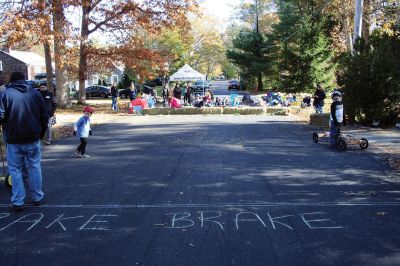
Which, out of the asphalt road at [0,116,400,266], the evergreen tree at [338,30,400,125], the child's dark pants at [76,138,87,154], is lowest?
the asphalt road at [0,116,400,266]

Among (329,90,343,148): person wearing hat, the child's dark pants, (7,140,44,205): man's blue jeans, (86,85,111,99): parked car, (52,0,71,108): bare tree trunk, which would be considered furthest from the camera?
(86,85,111,99): parked car

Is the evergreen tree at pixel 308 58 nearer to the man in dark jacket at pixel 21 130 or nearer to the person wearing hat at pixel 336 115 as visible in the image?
the person wearing hat at pixel 336 115

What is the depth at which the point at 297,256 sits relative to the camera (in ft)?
15.5

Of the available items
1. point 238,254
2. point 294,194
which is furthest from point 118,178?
point 238,254

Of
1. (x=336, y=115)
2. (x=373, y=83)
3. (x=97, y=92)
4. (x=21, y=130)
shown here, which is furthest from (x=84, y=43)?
(x=21, y=130)

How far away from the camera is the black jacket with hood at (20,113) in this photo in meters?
6.62

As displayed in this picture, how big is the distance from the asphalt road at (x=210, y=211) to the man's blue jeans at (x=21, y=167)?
24 cm

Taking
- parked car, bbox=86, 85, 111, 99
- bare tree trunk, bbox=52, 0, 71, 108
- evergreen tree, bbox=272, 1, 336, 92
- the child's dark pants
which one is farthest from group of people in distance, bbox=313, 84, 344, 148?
parked car, bbox=86, 85, 111, 99

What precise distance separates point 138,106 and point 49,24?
274 inches

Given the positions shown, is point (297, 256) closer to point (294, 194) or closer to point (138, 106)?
point (294, 194)

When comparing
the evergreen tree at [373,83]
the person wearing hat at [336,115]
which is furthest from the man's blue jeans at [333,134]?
the evergreen tree at [373,83]

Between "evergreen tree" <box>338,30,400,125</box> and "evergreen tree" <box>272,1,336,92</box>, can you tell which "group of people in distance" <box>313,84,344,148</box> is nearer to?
"evergreen tree" <box>338,30,400,125</box>

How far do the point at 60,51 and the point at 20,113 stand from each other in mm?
21897

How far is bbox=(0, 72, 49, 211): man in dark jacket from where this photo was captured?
6.61m
